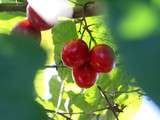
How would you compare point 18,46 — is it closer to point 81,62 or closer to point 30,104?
point 30,104

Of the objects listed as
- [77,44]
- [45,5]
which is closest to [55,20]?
[45,5]

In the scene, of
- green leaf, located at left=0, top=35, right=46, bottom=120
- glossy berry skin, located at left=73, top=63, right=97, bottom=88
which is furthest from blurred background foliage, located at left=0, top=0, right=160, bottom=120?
glossy berry skin, located at left=73, top=63, right=97, bottom=88

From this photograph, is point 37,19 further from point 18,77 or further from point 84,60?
point 84,60

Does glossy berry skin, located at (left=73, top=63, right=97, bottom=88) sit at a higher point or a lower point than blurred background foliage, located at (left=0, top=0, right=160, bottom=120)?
lower

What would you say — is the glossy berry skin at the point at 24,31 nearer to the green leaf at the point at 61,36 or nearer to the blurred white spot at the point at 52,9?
the blurred white spot at the point at 52,9

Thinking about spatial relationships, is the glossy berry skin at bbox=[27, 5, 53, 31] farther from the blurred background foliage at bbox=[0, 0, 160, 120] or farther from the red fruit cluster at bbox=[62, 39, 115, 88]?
the red fruit cluster at bbox=[62, 39, 115, 88]

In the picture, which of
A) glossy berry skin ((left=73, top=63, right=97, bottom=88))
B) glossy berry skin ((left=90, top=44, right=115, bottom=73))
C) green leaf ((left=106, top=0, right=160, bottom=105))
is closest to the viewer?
green leaf ((left=106, top=0, right=160, bottom=105))
